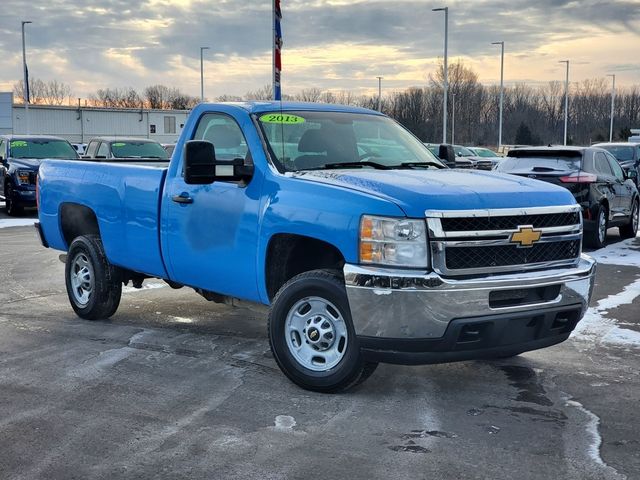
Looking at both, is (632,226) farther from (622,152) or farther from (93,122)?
(93,122)

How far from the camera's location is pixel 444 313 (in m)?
4.49

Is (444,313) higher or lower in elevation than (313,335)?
higher

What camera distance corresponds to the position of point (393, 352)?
15.2ft

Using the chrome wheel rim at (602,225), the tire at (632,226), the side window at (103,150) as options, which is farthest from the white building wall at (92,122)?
the chrome wheel rim at (602,225)

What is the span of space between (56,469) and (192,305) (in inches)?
171

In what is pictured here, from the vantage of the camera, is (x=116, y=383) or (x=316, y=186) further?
(x=116, y=383)

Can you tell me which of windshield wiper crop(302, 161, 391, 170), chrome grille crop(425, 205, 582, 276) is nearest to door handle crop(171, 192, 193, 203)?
windshield wiper crop(302, 161, 391, 170)

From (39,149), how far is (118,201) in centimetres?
1366

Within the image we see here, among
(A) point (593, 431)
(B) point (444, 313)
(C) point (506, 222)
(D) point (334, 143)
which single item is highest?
(D) point (334, 143)

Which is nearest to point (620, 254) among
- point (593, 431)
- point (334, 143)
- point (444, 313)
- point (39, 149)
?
point (334, 143)

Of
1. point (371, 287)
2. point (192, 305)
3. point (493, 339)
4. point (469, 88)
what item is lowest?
point (192, 305)

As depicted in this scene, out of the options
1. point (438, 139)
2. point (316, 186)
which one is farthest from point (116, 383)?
point (438, 139)

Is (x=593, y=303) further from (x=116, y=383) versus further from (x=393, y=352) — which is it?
(x=116, y=383)

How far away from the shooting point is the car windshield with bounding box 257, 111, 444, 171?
5.66 meters
